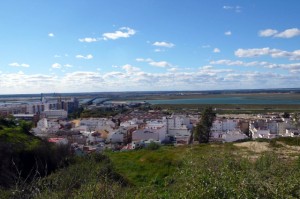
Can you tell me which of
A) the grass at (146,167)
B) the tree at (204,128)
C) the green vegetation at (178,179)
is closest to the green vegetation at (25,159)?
the green vegetation at (178,179)

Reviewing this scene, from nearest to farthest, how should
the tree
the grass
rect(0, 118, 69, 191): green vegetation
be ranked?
rect(0, 118, 69, 191): green vegetation
the grass
the tree

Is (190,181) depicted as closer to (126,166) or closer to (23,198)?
(23,198)

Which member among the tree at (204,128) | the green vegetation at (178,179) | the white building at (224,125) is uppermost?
the green vegetation at (178,179)

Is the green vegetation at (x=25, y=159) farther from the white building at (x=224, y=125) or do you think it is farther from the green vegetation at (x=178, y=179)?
the white building at (x=224, y=125)

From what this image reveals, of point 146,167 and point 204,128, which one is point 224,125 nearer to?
point 204,128

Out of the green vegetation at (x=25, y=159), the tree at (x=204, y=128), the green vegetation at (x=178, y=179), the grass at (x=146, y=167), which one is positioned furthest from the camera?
the tree at (x=204, y=128)

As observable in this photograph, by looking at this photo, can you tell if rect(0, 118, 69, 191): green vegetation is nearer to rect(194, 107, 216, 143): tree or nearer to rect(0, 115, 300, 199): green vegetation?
rect(0, 115, 300, 199): green vegetation

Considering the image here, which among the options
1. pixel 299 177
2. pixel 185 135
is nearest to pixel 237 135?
pixel 185 135

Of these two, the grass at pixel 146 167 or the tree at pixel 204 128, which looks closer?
the grass at pixel 146 167

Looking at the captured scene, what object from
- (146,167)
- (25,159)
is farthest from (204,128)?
(25,159)

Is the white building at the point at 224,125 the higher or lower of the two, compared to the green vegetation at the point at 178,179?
lower

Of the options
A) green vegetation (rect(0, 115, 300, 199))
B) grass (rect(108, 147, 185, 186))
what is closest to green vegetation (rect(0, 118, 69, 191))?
green vegetation (rect(0, 115, 300, 199))
